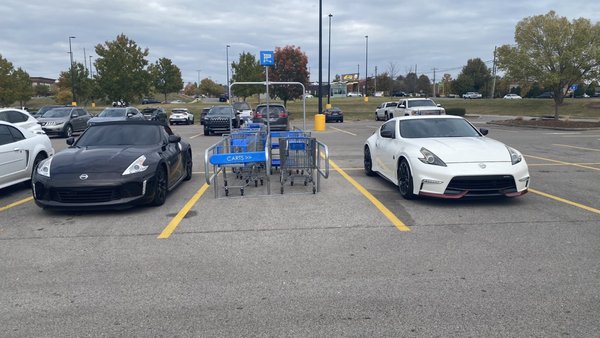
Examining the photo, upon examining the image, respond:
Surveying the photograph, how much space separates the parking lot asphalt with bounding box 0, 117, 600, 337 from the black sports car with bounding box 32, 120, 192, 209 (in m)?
0.27

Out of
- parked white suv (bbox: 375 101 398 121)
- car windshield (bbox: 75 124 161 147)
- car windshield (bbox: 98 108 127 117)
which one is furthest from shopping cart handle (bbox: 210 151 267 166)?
parked white suv (bbox: 375 101 398 121)

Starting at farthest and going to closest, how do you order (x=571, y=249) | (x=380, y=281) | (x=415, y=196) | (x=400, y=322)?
(x=415, y=196)
(x=571, y=249)
(x=380, y=281)
(x=400, y=322)

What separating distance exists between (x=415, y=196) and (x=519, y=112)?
1716 inches

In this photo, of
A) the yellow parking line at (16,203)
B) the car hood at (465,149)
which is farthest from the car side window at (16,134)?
the car hood at (465,149)

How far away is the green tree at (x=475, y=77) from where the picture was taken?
279 ft

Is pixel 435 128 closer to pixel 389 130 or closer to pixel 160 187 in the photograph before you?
pixel 389 130

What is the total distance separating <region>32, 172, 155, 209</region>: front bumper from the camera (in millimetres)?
6453

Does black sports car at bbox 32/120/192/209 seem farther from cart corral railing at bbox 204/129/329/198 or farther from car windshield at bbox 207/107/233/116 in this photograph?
car windshield at bbox 207/107/233/116

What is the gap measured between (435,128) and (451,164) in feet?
5.66

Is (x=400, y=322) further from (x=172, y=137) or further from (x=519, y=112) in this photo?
(x=519, y=112)

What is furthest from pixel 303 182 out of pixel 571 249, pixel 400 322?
pixel 400 322

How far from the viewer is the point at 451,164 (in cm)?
686

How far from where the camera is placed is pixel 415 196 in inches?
291

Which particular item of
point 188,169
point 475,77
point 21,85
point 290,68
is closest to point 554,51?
point 188,169
